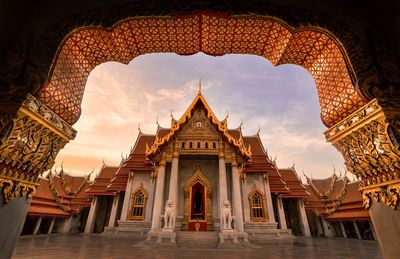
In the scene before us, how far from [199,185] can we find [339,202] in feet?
39.9

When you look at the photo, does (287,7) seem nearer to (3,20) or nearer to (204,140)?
(3,20)

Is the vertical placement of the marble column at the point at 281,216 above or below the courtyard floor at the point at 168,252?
above

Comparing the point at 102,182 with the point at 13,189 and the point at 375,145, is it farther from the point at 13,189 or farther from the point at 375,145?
the point at 375,145

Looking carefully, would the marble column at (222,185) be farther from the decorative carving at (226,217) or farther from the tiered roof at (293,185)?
the tiered roof at (293,185)

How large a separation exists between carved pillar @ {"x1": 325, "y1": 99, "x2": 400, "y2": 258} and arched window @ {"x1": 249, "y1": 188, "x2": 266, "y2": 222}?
35.6 feet

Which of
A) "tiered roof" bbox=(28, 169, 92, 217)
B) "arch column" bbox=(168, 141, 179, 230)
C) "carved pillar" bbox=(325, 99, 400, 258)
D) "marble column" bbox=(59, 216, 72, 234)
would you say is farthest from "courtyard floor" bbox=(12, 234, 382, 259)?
"marble column" bbox=(59, 216, 72, 234)

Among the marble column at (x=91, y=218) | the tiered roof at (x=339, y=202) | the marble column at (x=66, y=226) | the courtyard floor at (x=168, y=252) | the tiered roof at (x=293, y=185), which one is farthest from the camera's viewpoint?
the marble column at (x=66, y=226)

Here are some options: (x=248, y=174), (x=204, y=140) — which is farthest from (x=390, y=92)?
(x=248, y=174)

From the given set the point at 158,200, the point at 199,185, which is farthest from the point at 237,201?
the point at 158,200

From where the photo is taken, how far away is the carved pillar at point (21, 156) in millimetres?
1889

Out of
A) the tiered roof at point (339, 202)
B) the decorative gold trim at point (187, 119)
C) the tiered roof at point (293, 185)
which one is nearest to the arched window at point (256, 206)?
the tiered roof at point (293, 185)

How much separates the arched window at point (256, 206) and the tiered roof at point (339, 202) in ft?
22.6

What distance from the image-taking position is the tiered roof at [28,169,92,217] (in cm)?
1324

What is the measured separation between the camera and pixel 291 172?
1761 centimetres
